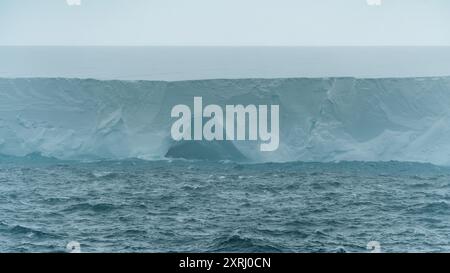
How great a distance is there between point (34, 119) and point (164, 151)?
8.46 feet

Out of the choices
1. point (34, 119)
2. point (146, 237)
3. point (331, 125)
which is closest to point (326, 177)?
point (331, 125)

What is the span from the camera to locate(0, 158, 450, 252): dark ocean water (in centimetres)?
695

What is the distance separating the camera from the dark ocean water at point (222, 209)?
6.95 m

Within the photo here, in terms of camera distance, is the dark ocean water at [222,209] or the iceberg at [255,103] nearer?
the dark ocean water at [222,209]

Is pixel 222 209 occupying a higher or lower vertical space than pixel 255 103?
lower

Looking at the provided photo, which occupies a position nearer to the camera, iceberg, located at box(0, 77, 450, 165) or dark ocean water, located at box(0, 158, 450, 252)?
dark ocean water, located at box(0, 158, 450, 252)

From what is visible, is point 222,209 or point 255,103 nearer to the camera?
point 222,209

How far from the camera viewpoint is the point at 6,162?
12.3 meters

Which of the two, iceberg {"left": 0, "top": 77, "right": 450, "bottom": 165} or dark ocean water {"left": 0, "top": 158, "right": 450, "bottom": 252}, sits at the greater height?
iceberg {"left": 0, "top": 77, "right": 450, "bottom": 165}

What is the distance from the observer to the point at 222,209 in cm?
800

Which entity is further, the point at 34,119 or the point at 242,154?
the point at 34,119
